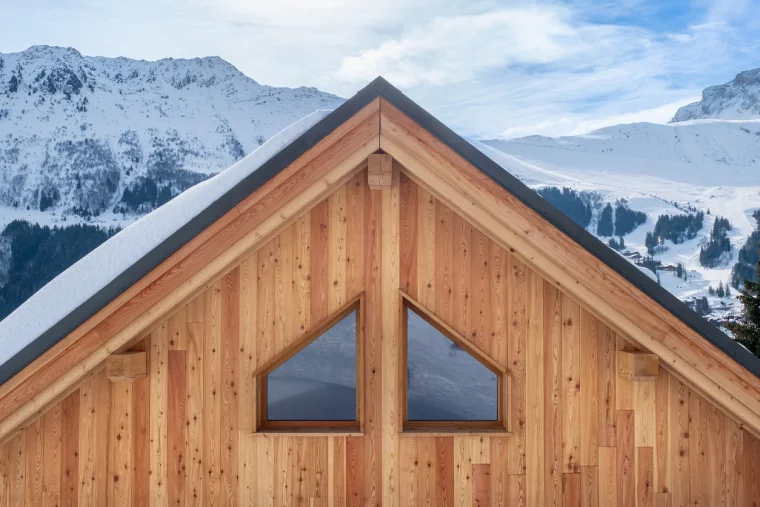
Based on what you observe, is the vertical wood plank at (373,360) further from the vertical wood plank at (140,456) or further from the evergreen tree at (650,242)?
the evergreen tree at (650,242)

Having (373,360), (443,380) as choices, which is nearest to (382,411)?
(373,360)

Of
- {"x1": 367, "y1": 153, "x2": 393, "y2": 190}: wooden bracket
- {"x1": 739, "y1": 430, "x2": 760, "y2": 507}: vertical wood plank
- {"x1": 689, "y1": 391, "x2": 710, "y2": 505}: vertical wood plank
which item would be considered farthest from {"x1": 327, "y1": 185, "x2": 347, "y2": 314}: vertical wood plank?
{"x1": 739, "y1": 430, "x2": 760, "y2": 507}: vertical wood plank

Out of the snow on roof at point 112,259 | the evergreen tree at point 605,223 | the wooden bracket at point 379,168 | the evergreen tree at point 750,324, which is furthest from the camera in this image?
the evergreen tree at point 605,223

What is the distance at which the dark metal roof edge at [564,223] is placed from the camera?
2918mm

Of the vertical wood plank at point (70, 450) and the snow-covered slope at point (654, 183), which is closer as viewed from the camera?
the vertical wood plank at point (70, 450)

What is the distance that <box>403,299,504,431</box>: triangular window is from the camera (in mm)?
3635

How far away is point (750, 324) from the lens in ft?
74.8

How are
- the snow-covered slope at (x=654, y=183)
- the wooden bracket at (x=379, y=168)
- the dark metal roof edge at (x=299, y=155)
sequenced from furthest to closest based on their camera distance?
1. the snow-covered slope at (x=654, y=183)
2. the wooden bracket at (x=379, y=168)
3. the dark metal roof edge at (x=299, y=155)

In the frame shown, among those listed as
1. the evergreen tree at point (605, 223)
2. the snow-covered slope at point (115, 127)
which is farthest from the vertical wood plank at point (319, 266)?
the snow-covered slope at point (115, 127)

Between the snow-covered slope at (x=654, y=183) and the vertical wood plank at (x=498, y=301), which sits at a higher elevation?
Result: the snow-covered slope at (x=654, y=183)

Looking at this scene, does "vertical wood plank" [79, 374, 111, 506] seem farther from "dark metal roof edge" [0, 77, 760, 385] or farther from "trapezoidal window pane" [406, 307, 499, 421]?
"trapezoidal window pane" [406, 307, 499, 421]

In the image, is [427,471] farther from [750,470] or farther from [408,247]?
[750,470]

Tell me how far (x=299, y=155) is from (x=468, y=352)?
171cm

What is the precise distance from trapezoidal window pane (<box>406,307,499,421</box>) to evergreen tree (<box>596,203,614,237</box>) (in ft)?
340
